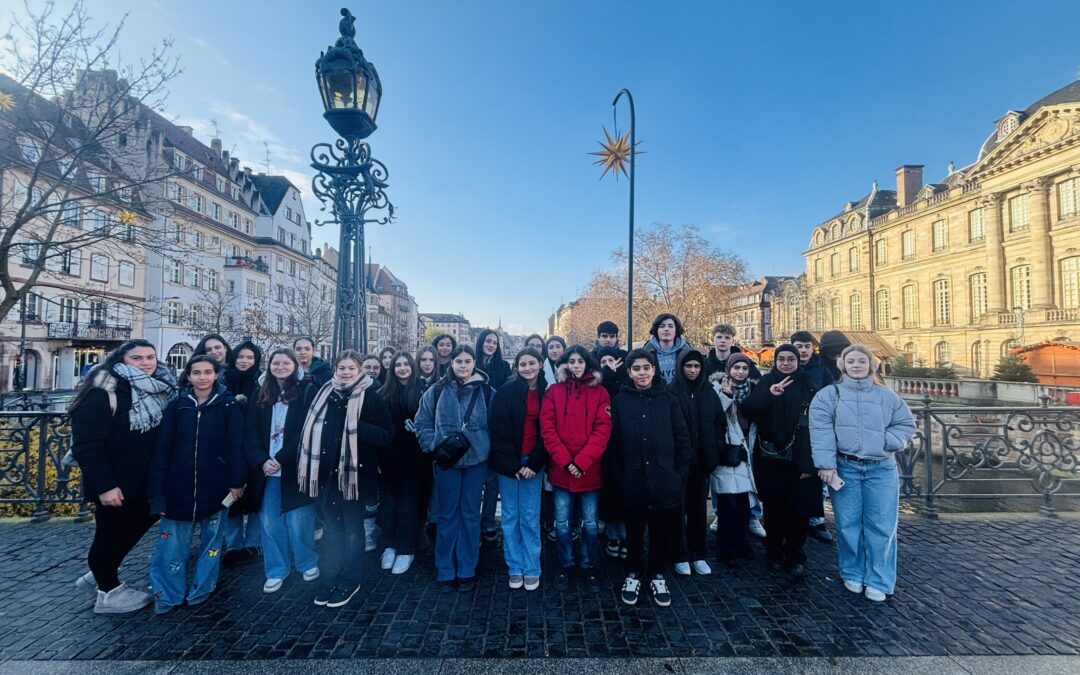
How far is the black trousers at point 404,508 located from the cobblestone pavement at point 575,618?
31 cm

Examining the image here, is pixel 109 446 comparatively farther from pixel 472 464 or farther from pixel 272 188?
pixel 272 188

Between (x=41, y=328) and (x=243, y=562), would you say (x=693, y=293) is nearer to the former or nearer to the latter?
(x=243, y=562)

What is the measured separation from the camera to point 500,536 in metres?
5.33

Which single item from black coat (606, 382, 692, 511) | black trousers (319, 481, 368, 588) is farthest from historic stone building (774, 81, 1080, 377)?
black trousers (319, 481, 368, 588)

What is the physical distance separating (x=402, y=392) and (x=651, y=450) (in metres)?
2.78

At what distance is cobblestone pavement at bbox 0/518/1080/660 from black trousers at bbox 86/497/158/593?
32 centimetres

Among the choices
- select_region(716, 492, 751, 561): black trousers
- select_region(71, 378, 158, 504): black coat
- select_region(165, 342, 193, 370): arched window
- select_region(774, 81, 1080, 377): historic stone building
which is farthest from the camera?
select_region(774, 81, 1080, 377): historic stone building

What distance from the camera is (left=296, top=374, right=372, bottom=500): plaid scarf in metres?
3.92

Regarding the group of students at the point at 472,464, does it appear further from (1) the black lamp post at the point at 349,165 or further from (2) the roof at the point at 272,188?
(2) the roof at the point at 272,188

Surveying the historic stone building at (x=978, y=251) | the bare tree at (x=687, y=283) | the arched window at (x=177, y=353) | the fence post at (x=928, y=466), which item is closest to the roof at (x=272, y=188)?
the arched window at (x=177, y=353)

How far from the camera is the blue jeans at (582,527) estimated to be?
14.0 ft

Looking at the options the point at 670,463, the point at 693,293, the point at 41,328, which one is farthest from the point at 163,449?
the point at 41,328

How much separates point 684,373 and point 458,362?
89.3 inches

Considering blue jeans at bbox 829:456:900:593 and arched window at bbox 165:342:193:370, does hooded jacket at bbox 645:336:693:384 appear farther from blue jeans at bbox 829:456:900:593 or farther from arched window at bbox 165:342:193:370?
arched window at bbox 165:342:193:370
